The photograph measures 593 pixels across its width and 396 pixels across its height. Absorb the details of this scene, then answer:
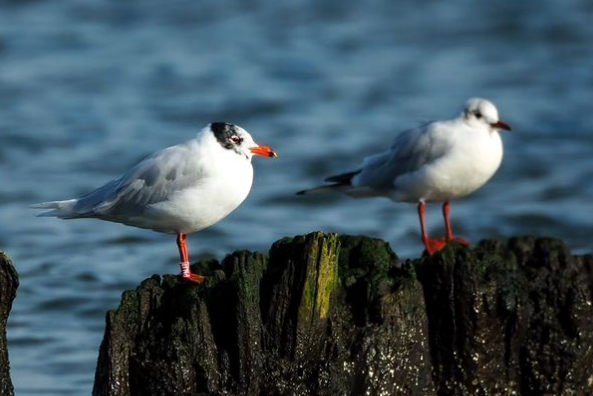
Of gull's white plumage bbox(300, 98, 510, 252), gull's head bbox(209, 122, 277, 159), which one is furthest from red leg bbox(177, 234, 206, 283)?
gull's white plumage bbox(300, 98, 510, 252)

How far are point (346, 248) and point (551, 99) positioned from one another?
974 centimetres

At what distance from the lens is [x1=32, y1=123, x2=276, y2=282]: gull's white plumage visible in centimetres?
729

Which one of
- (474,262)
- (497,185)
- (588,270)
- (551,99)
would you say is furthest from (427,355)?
(551,99)

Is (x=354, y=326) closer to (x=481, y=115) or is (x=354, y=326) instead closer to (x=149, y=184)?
(x=149, y=184)

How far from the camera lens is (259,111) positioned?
15914 mm

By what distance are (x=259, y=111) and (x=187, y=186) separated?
340 inches

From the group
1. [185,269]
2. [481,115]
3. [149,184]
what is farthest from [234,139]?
[481,115]

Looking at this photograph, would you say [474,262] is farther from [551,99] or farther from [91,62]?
[91,62]

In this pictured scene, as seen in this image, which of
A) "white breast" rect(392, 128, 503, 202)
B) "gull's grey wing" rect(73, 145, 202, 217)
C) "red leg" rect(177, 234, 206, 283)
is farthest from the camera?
"white breast" rect(392, 128, 503, 202)

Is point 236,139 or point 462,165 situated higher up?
point 462,165

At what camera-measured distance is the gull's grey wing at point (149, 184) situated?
737cm

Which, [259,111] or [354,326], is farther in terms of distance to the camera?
[259,111]

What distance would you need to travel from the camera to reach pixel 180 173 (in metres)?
7.38

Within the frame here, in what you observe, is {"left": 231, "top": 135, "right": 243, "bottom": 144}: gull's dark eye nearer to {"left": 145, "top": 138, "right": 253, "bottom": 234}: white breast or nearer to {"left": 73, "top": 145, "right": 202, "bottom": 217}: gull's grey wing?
{"left": 145, "top": 138, "right": 253, "bottom": 234}: white breast
